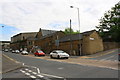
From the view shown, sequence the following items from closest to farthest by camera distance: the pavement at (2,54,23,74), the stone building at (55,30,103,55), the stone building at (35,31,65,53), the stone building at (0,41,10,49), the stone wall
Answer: the pavement at (2,54,23,74), the stone building at (55,30,103,55), the stone wall, the stone building at (35,31,65,53), the stone building at (0,41,10,49)

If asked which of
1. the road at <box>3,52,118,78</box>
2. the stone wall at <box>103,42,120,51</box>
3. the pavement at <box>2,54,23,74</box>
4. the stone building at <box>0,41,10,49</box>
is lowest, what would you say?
the pavement at <box>2,54,23,74</box>

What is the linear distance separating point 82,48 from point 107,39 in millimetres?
20974

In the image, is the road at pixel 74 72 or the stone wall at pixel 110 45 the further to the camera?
the stone wall at pixel 110 45

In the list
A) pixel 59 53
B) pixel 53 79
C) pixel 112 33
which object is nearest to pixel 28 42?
pixel 112 33

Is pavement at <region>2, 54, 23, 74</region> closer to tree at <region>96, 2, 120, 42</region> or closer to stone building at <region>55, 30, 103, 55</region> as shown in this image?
stone building at <region>55, 30, 103, 55</region>

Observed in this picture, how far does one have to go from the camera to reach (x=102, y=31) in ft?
178

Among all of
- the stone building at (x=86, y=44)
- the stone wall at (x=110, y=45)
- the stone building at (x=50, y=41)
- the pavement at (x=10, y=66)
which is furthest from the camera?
the stone building at (x=50, y=41)

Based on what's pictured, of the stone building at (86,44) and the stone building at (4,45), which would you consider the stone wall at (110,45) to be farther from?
the stone building at (4,45)

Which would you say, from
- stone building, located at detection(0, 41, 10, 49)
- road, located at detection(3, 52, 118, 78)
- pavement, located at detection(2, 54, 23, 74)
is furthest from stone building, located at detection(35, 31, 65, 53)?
stone building, located at detection(0, 41, 10, 49)

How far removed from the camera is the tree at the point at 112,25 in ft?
153

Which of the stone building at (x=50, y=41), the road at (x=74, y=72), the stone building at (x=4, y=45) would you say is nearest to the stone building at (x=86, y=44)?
the stone building at (x=50, y=41)

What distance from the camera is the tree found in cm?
4675

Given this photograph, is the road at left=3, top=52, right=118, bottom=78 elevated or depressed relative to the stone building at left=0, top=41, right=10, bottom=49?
depressed

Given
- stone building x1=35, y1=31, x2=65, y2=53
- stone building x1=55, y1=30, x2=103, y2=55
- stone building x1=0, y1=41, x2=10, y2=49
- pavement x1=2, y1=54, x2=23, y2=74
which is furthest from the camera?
stone building x1=0, y1=41, x2=10, y2=49
